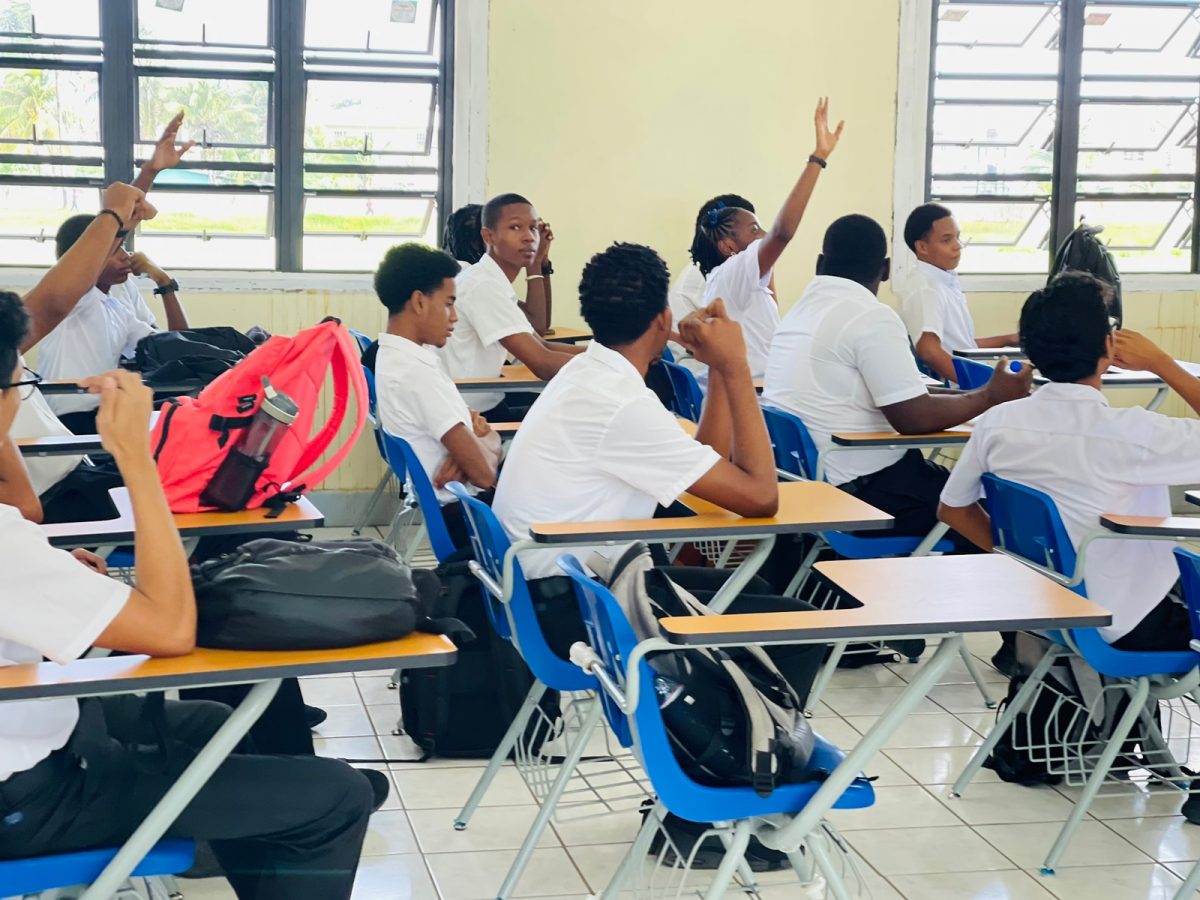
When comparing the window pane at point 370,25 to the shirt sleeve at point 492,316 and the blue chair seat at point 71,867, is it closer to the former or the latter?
the shirt sleeve at point 492,316

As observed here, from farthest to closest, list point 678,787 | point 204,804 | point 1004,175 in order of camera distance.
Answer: point 1004,175, point 678,787, point 204,804

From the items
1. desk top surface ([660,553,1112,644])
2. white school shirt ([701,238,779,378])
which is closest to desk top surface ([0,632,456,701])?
desk top surface ([660,553,1112,644])

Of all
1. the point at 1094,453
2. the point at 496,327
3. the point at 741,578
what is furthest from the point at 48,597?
the point at 496,327

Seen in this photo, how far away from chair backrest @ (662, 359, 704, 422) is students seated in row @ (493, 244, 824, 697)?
1.97 m

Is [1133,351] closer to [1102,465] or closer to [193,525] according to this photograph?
[1102,465]

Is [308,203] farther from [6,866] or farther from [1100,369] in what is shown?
[6,866]

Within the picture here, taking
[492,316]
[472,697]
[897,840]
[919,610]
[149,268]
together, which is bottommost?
[897,840]

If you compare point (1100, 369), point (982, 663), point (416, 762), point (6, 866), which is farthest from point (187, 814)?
point (982, 663)

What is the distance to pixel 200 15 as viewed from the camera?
6.20 metres

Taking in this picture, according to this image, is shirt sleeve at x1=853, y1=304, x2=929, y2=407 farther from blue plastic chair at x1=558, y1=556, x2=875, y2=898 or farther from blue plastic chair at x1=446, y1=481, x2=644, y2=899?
blue plastic chair at x1=558, y1=556, x2=875, y2=898

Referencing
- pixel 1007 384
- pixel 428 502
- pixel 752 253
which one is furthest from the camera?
pixel 752 253

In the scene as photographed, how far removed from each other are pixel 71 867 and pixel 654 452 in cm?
136

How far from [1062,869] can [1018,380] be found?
1441 millimetres

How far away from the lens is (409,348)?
12.6ft
